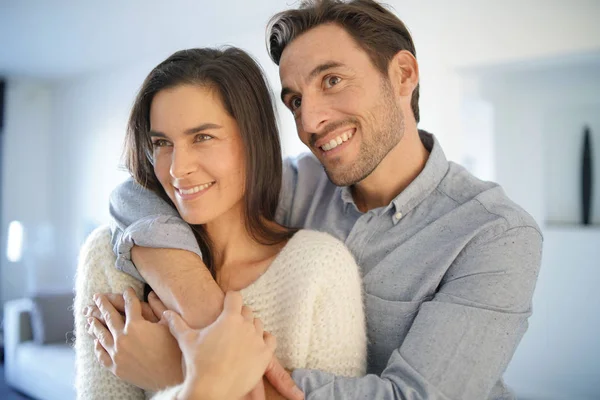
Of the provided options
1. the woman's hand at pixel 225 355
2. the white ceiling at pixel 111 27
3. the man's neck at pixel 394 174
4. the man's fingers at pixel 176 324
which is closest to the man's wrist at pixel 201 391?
the woman's hand at pixel 225 355

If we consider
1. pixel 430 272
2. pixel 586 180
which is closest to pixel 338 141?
pixel 430 272

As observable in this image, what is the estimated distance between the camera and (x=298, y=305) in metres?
1.13

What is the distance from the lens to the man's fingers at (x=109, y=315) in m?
1.11

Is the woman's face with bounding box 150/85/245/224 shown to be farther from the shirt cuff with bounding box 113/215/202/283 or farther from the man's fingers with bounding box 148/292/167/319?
the man's fingers with bounding box 148/292/167/319

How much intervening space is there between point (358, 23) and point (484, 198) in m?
0.63

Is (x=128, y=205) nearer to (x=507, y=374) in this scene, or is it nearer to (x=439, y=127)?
(x=439, y=127)

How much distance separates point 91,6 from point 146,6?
1.54 feet

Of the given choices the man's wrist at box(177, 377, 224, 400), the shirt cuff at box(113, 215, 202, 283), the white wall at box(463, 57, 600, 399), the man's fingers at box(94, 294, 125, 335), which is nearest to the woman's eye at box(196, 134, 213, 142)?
the shirt cuff at box(113, 215, 202, 283)

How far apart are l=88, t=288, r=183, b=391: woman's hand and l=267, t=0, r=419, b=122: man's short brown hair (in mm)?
925

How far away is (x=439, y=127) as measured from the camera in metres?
3.71

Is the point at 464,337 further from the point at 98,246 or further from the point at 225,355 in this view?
the point at 98,246

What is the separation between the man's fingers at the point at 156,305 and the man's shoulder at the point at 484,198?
2.60 ft

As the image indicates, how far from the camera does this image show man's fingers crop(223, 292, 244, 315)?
39.0 inches

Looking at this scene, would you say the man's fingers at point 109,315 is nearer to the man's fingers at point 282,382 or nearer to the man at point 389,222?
the man at point 389,222
